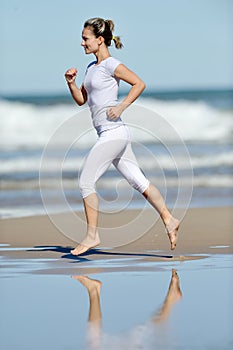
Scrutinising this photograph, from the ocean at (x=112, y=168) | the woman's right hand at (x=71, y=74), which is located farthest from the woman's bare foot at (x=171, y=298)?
the ocean at (x=112, y=168)

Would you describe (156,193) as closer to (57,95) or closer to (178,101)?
(178,101)

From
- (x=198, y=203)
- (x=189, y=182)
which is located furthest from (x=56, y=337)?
(x=189, y=182)

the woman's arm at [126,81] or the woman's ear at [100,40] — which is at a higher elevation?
the woman's ear at [100,40]

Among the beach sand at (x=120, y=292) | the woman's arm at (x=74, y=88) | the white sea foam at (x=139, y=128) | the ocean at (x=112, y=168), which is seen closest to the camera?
the beach sand at (x=120, y=292)

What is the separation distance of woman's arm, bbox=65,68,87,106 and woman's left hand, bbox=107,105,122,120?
35 cm

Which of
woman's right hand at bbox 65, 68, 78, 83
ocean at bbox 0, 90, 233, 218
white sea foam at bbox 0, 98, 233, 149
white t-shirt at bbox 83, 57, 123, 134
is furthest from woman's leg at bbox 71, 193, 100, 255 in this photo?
white sea foam at bbox 0, 98, 233, 149

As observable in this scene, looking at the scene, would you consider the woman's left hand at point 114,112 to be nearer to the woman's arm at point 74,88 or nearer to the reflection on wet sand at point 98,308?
the woman's arm at point 74,88

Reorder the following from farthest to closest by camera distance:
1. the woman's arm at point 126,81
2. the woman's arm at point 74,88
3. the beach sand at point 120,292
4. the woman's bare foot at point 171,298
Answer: the woman's arm at point 74,88 < the woman's arm at point 126,81 < the woman's bare foot at point 171,298 < the beach sand at point 120,292

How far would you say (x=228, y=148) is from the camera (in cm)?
1897

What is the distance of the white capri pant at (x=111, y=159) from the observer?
7.30 metres

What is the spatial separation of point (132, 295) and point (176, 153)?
11.5m

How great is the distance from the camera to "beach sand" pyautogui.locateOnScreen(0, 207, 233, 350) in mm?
4914

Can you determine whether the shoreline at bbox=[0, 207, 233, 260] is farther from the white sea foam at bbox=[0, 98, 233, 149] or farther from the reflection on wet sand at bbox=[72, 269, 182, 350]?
the white sea foam at bbox=[0, 98, 233, 149]

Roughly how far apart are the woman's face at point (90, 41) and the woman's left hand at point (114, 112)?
0.45m
